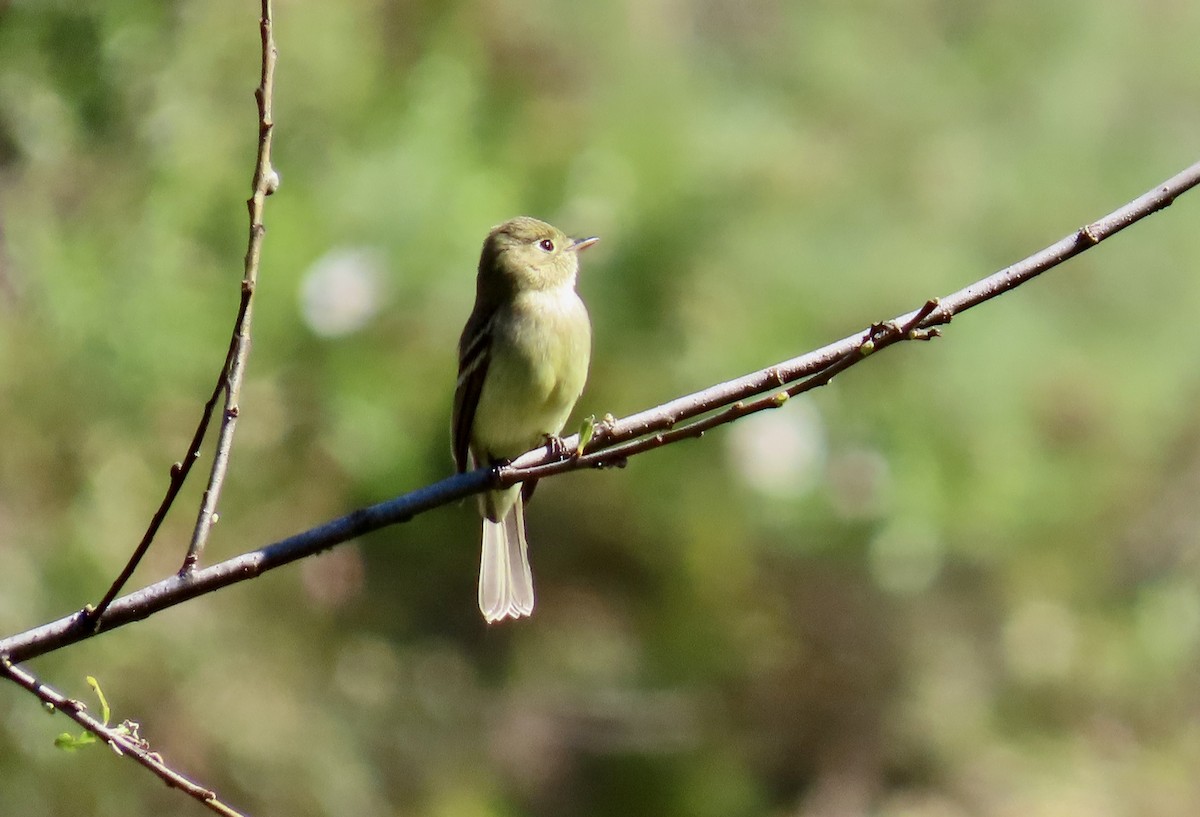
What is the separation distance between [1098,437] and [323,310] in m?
2.87

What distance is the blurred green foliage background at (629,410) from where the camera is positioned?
11.8 feet

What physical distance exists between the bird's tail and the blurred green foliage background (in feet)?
2.95

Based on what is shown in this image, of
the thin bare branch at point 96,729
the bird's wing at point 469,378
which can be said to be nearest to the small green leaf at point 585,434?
the thin bare branch at point 96,729

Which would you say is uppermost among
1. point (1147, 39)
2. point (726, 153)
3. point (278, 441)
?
point (1147, 39)

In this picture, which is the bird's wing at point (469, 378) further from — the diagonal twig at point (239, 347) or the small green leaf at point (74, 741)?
the small green leaf at point (74, 741)

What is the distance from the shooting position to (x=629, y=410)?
14.9ft

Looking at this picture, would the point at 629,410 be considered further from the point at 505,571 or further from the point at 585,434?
the point at 585,434

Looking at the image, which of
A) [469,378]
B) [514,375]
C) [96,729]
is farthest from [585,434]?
[469,378]

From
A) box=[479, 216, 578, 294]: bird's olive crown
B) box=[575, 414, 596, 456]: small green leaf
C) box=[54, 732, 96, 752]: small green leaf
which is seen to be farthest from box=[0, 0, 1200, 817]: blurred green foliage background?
box=[575, 414, 596, 456]: small green leaf

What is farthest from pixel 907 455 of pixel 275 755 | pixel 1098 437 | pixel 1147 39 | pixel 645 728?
pixel 1147 39

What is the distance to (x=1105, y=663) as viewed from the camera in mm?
5262

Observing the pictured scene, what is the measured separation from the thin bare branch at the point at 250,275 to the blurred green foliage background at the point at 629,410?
2.00 metres

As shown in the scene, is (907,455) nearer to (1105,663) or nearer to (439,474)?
(1105,663)

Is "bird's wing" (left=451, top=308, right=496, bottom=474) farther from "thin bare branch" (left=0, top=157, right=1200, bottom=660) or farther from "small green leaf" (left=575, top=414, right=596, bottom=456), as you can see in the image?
"small green leaf" (left=575, top=414, right=596, bottom=456)
